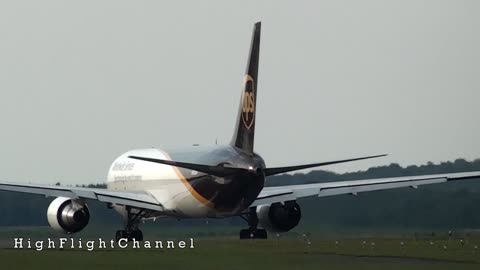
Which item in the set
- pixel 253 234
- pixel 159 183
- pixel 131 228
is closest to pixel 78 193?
pixel 131 228

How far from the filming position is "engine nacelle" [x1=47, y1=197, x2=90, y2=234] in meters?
54.0

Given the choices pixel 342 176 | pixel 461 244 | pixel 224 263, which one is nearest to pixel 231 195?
pixel 461 244

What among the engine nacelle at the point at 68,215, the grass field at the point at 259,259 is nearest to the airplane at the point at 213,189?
the engine nacelle at the point at 68,215

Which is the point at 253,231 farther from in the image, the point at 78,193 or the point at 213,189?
the point at 78,193

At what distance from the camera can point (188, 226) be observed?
66.6 metres

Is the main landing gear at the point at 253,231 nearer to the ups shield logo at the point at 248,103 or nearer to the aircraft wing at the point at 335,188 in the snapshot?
the aircraft wing at the point at 335,188

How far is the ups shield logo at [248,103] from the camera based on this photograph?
5100 cm

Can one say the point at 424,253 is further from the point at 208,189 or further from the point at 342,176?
the point at 342,176

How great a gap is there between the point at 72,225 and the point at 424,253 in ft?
62.1

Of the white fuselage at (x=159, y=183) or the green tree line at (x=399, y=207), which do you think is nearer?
the white fuselage at (x=159, y=183)

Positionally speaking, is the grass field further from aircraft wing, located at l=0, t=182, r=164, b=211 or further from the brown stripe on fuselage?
aircraft wing, located at l=0, t=182, r=164, b=211

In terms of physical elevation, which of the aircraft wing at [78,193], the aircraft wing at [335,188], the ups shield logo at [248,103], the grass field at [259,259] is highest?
the ups shield logo at [248,103]

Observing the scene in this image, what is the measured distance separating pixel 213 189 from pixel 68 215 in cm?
663

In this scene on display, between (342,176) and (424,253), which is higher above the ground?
(342,176)
